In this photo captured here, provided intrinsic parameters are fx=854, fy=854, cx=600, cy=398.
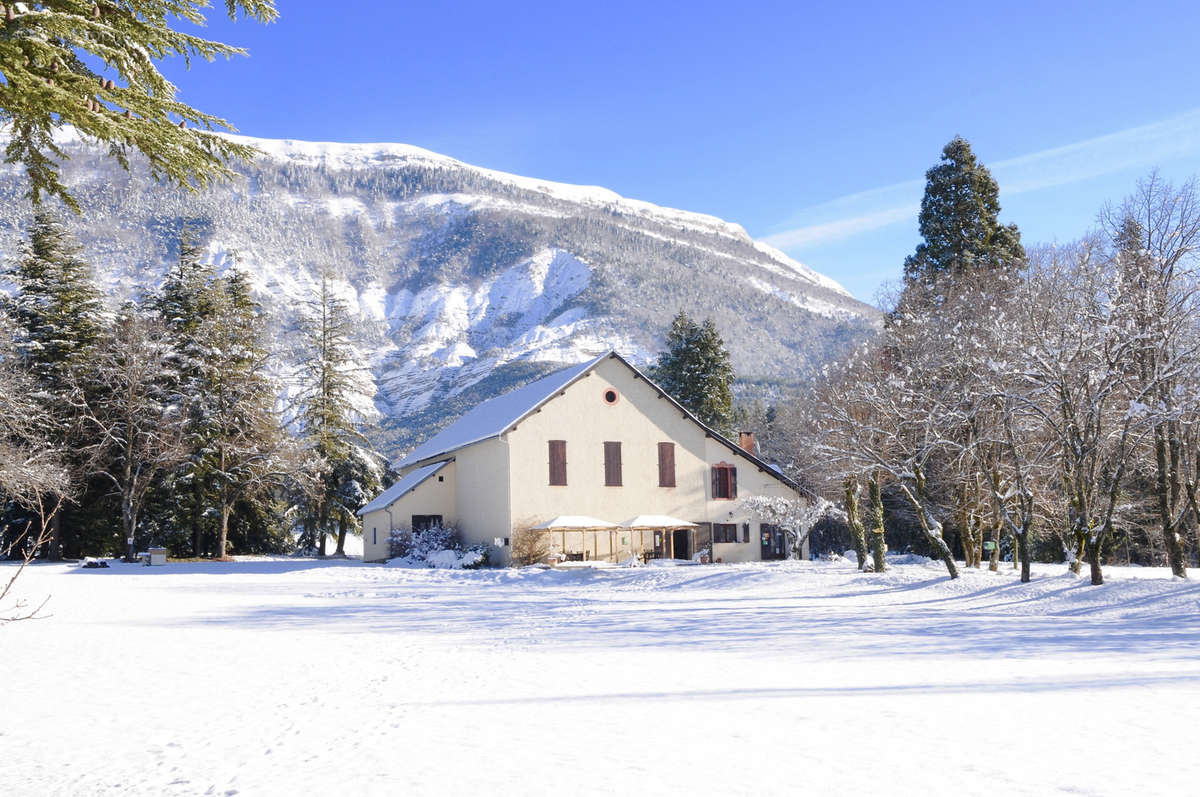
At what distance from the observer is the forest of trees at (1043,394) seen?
19297 mm

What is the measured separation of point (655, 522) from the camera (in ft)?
122

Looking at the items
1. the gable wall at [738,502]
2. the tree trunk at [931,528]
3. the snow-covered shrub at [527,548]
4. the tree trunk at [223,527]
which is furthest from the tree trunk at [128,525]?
the tree trunk at [931,528]

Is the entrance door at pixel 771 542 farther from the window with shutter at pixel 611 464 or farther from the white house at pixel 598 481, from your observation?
the window with shutter at pixel 611 464

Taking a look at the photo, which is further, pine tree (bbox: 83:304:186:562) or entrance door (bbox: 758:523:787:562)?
entrance door (bbox: 758:523:787:562)

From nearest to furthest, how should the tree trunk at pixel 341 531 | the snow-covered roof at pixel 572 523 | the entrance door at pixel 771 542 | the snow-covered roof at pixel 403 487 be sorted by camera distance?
the snow-covered roof at pixel 572 523 → the entrance door at pixel 771 542 → the snow-covered roof at pixel 403 487 → the tree trunk at pixel 341 531

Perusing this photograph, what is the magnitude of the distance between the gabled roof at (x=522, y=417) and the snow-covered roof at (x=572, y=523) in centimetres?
425

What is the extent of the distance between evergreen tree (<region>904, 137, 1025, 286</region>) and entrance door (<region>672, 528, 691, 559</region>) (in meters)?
14.9

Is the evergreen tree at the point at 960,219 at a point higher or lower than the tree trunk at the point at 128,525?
higher

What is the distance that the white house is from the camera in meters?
35.9

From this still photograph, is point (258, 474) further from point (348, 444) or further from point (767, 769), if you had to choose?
point (767, 769)

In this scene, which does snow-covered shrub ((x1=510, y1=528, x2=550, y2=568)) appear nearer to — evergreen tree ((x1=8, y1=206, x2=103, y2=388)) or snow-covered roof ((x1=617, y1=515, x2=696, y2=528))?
snow-covered roof ((x1=617, y1=515, x2=696, y2=528))

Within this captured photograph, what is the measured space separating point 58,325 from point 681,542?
30.3 metres

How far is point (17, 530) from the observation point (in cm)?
4194

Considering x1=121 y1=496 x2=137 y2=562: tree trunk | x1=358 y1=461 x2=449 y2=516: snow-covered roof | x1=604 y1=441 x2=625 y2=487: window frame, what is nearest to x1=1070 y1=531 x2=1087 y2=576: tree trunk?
x1=604 y1=441 x2=625 y2=487: window frame
